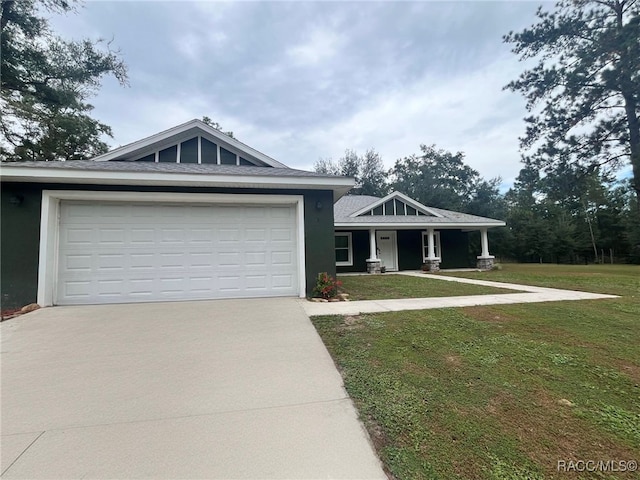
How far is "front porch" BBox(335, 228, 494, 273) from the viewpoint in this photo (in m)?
14.1

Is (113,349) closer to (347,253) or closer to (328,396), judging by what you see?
(328,396)

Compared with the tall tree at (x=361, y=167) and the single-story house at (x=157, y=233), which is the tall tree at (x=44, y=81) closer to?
the single-story house at (x=157, y=233)

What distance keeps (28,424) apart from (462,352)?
Answer: 13.0ft

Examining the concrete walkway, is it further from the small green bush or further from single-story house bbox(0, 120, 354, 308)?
single-story house bbox(0, 120, 354, 308)

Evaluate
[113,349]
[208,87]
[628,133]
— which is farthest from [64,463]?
[628,133]

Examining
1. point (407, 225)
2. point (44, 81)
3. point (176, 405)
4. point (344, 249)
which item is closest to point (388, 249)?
point (407, 225)

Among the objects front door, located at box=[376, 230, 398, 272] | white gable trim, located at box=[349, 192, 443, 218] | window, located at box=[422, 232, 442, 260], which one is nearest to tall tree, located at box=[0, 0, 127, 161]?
white gable trim, located at box=[349, 192, 443, 218]

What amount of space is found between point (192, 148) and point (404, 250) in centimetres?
1093

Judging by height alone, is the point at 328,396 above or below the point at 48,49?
below

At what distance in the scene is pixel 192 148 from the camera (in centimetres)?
820

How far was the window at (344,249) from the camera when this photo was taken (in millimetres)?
14041

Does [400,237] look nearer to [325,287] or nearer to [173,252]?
[325,287]

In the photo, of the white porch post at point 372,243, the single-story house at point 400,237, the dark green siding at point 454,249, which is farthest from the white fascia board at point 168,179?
the dark green siding at point 454,249

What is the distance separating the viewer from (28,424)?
2141 mm
